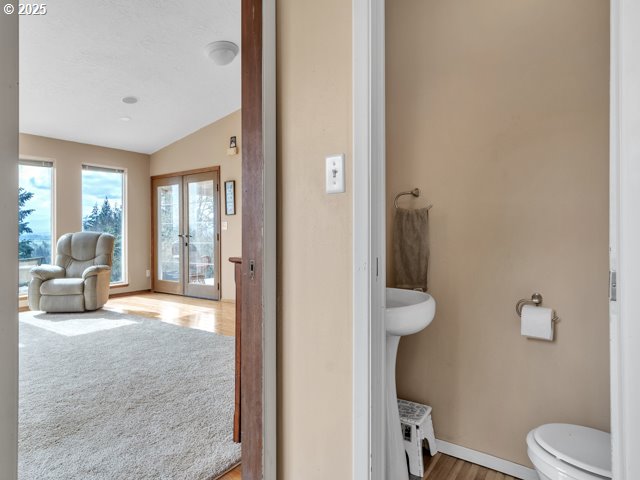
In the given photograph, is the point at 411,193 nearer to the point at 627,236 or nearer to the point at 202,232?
the point at 627,236

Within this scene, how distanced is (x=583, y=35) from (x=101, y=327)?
4.64 m

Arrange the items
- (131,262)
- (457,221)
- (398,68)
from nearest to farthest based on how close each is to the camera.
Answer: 1. (457,221)
2. (398,68)
3. (131,262)

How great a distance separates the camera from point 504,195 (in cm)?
168

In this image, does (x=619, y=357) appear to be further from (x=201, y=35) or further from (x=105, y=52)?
(x=105, y=52)

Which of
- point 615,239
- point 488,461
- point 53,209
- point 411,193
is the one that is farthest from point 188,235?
point 615,239

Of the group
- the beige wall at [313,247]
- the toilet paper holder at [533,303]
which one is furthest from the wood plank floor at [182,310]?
the toilet paper holder at [533,303]

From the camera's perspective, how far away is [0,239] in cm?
70

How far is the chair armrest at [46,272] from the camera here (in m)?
4.43

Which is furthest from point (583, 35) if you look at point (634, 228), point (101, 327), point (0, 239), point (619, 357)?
point (101, 327)

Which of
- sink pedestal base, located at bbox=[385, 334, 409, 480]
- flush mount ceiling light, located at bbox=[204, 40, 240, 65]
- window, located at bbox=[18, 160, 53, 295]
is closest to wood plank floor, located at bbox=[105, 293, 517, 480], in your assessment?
sink pedestal base, located at bbox=[385, 334, 409, 480]

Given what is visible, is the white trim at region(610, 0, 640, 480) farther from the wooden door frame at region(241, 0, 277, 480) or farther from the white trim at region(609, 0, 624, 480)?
the wooden door frame at region(241, 0, 277, 480)

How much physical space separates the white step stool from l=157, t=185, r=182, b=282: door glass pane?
5.18 metres

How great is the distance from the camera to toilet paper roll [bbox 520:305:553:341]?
151 cm

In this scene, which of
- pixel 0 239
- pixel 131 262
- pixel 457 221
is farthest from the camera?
pixel 131 262
